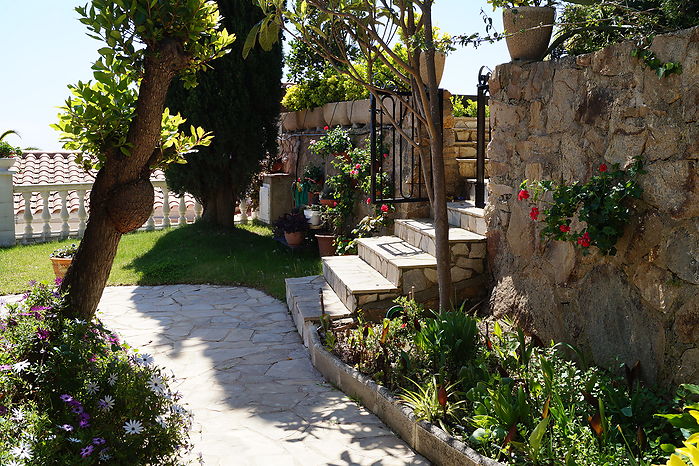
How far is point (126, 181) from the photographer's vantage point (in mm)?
2938

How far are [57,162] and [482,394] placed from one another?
11271 mm

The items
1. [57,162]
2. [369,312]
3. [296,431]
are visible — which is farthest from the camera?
[57,162]

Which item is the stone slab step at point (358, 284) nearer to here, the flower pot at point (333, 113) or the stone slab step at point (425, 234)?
the stone slab step at point (425, 234)

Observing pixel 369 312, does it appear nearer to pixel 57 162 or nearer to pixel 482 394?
pixel 482 394

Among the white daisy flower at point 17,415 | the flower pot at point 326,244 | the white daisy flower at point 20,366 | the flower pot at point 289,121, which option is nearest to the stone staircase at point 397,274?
the flower pot at point 326,244

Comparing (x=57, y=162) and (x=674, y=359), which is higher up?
(x=57, y=162)

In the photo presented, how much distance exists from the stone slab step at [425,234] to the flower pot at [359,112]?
1.69 m

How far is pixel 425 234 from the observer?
566 centimetres

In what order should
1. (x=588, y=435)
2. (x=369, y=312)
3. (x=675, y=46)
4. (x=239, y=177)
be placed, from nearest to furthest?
(x=588, y=435), (x=675, y=46), (x=369, y=312), (x=239, y=177)

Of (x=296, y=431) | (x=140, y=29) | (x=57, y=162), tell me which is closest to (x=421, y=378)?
(x=296, y=431)

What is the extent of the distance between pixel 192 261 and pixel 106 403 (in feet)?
19.1

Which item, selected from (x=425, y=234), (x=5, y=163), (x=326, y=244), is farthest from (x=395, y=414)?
(x=5, y=163)

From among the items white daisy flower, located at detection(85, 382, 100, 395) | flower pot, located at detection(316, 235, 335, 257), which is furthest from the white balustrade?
white daisy flower, located at detection(85, 382, 100, 395)

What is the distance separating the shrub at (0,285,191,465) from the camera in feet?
7.79
